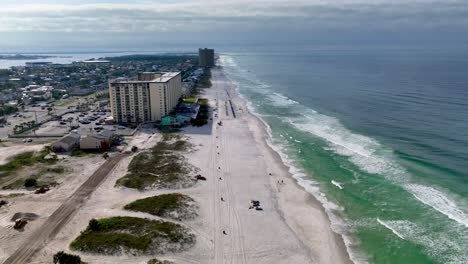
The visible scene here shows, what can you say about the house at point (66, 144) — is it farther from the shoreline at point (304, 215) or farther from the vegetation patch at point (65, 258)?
the vegetation patch at point (65, 258)

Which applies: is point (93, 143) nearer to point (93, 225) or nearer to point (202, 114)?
point (93, 225)

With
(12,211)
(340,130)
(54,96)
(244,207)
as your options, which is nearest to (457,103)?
(340,130)

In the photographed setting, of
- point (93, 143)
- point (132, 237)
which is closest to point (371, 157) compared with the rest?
point (132, 237)

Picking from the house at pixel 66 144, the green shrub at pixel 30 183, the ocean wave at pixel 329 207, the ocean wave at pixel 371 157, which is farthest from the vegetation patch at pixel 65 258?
the house at pixel 66 144

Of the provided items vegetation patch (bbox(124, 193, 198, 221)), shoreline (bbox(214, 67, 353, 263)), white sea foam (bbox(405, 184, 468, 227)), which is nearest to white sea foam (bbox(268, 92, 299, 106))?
shoreline (bbox(214, 67, 353, 263))

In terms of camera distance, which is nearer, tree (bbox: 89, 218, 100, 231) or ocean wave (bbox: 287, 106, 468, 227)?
tree (bbox: 89, 218, 100, 231)

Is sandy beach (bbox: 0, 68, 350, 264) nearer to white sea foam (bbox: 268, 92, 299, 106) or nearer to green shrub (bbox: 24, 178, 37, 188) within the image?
green shrub (bbox: 24, 178, 37, 188)
